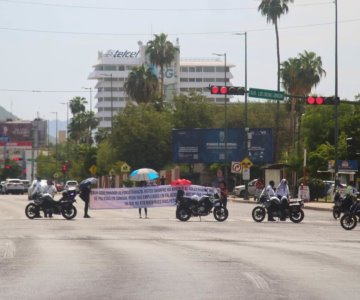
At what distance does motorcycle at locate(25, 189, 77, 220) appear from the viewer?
133 ft

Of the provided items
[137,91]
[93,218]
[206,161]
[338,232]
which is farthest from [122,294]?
[137,91]

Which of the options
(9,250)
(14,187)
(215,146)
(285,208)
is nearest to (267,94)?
(285,208)

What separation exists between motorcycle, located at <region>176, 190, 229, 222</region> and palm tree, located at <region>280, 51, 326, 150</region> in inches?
2083

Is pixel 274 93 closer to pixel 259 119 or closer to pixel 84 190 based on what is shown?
pixel 84 190

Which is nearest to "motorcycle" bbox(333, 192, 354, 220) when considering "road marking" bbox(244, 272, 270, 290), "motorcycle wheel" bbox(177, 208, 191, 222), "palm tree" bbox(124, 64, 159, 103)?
"motorcycle wheel" bbox(177, 208, 191, 222)

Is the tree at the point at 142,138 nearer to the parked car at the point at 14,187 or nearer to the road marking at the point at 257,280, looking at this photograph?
the parked car at the point at 14,187

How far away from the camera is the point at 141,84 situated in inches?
4326

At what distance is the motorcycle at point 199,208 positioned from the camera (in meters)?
39.7

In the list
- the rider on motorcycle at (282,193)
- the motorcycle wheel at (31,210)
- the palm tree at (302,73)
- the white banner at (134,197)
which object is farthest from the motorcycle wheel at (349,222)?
the palm tree at (302,73)

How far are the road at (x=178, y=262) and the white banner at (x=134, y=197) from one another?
46.4 feet

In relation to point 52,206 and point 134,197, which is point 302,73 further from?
point 52,206

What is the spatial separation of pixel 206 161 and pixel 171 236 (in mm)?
56688

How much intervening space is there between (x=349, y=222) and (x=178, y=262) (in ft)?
52.7

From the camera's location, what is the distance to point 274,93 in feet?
146
